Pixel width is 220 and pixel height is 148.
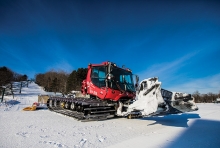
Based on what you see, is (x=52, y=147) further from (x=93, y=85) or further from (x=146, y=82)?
(x=93, y=85)

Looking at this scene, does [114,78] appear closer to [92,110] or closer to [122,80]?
[122,80]

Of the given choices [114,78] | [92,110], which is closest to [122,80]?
[114,78]

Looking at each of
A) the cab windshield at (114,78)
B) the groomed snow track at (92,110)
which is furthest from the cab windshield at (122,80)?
the groomed snow track at (92,110)

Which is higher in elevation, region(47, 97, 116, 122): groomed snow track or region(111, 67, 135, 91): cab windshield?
region(111, 67, 135, 91): cab windshield

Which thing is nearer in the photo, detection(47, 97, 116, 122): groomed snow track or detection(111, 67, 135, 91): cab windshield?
detection(47, 97, 116, 122): groomed snow track

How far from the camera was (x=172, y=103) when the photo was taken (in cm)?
565

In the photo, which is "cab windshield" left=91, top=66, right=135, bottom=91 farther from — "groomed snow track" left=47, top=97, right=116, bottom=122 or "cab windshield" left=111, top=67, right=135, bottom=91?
"groomed snow track" left=47, top=97, right=116, bottom=122

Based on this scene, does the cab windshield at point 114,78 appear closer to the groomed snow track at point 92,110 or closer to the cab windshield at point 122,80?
the cab windshield at point 122,80

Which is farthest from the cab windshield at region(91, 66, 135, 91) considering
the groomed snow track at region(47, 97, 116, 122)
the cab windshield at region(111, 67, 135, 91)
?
the groomed snow track at region(47, 97, 116, 122)

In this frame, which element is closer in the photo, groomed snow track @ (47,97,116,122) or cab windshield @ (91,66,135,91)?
groomed snow track @ (47,97,116,122)

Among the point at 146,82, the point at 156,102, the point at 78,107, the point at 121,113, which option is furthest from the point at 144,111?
the point at 78,107

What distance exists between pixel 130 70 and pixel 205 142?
5.04 meters

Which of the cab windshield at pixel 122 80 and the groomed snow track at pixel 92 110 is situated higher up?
the cab windshield at pixel 122 80

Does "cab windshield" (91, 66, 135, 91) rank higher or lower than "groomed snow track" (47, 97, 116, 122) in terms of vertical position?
higher
